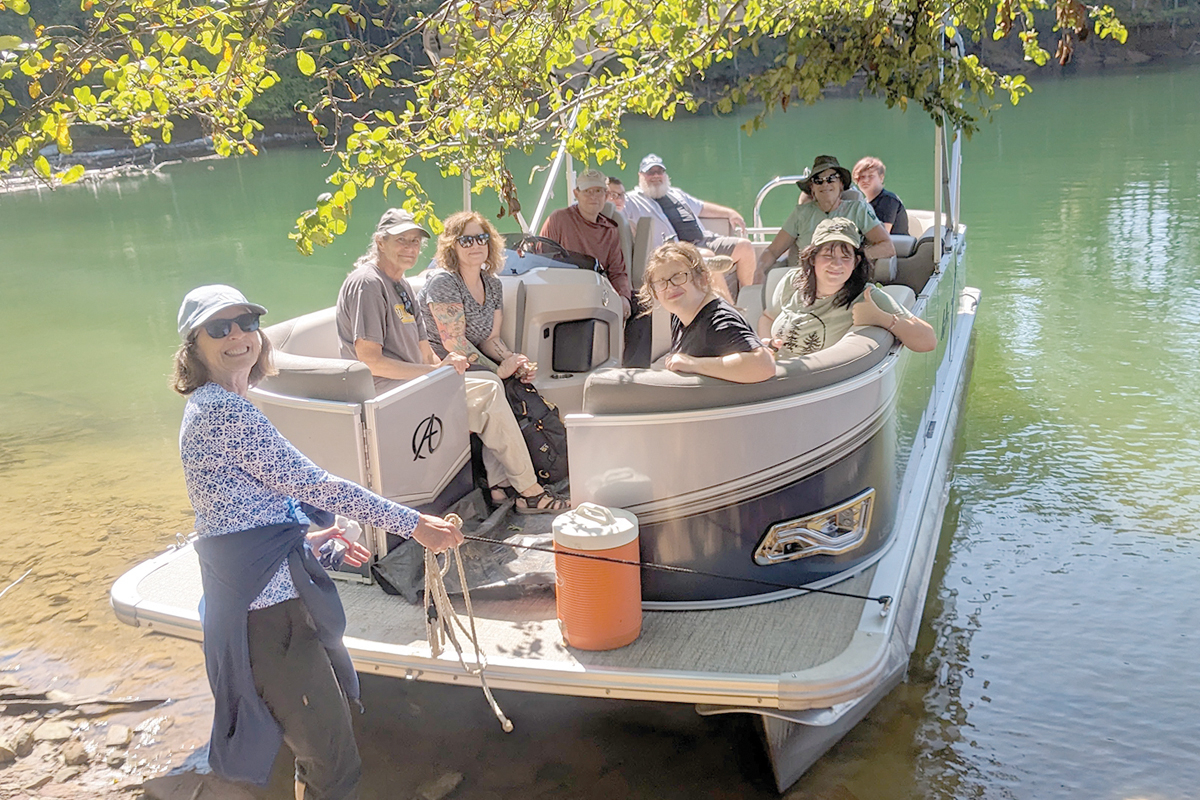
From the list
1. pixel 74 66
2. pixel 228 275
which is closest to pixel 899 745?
pixel 74 66

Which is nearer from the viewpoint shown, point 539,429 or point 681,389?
point 681,389

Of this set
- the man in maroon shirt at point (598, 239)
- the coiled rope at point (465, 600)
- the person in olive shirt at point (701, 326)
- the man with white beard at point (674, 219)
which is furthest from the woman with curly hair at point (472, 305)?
the man with white beard at point (674, 219)

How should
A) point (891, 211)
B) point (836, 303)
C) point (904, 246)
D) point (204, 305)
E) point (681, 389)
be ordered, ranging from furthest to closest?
point (891, 211) < point (904, 246) < point (836, 303) < point (681, 389) < point (204, 305)

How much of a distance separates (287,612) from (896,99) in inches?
110

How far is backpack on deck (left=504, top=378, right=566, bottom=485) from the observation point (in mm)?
4191

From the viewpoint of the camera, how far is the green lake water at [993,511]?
3.50 meters

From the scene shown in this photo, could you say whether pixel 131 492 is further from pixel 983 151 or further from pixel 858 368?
pixel 983 151

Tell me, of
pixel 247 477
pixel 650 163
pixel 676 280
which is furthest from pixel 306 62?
pixel 650 163

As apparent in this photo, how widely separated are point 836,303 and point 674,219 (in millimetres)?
3685

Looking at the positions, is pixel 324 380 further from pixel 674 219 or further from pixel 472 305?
pixel 674 219

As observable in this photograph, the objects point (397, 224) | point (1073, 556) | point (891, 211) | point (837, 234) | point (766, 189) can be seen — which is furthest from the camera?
point (766, 189)

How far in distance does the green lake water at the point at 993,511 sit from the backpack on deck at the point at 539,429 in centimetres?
97

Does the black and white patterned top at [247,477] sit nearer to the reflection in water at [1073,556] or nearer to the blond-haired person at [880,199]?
the reflection in water at [1073,556]

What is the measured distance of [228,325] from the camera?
229 centimetres
